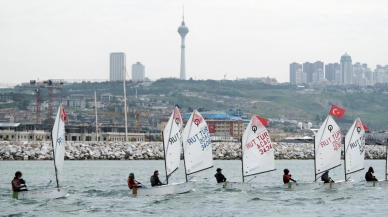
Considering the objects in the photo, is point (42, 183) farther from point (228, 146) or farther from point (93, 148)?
point (228, 146)

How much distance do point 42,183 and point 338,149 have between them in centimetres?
1918

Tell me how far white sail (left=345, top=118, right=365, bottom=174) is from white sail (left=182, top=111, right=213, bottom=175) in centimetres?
913

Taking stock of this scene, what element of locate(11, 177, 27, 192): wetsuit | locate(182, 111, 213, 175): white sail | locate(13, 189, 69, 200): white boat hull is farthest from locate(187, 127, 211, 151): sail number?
locate(11, 177, 27, 192): wetsuit

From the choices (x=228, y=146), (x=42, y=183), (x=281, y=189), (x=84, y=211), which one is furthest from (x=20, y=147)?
(x=84, y=211)

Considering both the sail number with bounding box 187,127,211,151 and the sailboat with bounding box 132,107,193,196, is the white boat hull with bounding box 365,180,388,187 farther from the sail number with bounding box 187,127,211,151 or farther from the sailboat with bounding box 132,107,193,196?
the sailboat with bounding box 132,107,193,196

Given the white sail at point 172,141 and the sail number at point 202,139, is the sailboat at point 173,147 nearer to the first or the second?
the white sail at point 172,141

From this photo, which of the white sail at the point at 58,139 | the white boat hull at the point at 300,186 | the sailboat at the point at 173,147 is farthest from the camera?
the white boat hull at the point at 300,186

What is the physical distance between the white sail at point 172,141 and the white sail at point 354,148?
37.9 ft

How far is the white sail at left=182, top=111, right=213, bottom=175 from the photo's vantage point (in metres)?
58.3

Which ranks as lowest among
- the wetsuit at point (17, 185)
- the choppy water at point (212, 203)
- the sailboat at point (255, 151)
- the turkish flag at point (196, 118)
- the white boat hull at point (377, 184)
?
the choppy water at point (212, 203)

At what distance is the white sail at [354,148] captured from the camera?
63594 mm

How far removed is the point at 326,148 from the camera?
6238cm

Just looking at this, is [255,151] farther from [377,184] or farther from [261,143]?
[377,184]

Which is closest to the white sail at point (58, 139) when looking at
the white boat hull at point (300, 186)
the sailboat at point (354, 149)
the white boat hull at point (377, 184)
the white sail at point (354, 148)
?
the white boat hull at point (300, 186)
